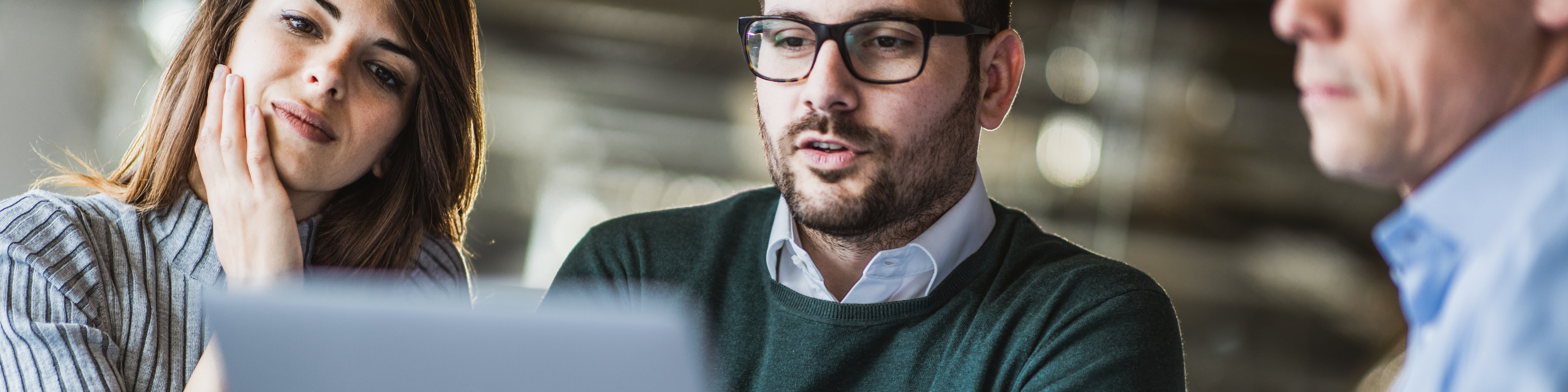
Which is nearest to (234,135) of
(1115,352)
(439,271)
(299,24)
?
(299,24)

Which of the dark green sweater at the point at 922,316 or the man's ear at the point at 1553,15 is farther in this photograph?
the dark green sweater at the point at 922,316

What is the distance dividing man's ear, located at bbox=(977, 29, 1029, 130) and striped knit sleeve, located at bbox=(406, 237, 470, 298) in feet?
2.48

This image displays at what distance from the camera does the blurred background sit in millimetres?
3701

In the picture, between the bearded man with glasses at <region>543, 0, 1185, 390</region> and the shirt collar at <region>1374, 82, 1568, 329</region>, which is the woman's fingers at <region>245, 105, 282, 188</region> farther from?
the shirt collar at <region>1374, 82, 1568, 329</region>

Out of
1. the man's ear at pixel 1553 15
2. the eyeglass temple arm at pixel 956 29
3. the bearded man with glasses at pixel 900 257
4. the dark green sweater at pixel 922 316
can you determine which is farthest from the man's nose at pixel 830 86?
the man's ear at pixel 1553 15

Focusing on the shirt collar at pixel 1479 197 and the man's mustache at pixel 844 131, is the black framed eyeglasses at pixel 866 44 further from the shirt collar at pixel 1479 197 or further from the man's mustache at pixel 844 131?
the shirt collar at pixel 1479 197

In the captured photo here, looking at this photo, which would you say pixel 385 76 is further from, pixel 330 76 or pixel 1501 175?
pixel 1501 175

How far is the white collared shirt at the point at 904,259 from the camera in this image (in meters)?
1.19

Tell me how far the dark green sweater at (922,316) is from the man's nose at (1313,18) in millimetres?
503

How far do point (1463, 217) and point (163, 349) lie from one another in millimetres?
1187

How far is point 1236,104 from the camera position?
3.78m

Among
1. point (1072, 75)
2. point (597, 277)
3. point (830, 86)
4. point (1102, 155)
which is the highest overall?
point (830, 86)

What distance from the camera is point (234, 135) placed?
1.13m

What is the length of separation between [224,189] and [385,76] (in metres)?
0.22
